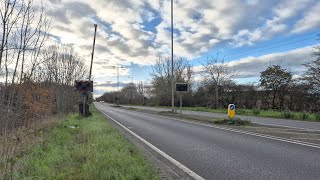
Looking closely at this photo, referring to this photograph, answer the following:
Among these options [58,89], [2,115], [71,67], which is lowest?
[2,115]

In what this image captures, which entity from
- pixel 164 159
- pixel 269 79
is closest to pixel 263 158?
pixel 164 159

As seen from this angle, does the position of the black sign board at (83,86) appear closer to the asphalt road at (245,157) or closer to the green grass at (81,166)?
the asphalt road at (245,157)

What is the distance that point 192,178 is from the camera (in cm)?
725

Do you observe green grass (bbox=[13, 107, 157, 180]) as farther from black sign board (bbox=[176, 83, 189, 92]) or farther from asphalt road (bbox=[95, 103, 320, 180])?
black sign board (bbox=[176, 83, 189, 92])

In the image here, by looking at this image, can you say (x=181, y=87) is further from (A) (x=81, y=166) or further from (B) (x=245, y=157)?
(A) (x=81, y=166)

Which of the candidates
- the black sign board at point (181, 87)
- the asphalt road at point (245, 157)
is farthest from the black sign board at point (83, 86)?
the asphalt road at point (245, 157)

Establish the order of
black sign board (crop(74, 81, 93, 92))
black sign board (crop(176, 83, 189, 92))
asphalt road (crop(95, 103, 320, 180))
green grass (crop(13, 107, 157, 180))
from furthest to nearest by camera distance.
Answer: black sign board (crop(176, 83, 189, 92)) < black sign board (crop(74, 81, 93, 92)) < asphalt road (crop(95, 103, 320, 180)) < green grass (crop(13, 107, 157, 180))

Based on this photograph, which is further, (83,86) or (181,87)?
(181,87)

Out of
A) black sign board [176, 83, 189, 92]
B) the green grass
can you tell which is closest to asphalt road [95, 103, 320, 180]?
the green grass

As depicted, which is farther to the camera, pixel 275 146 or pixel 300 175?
pixel 275 146

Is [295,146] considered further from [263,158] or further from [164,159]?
[164,159]

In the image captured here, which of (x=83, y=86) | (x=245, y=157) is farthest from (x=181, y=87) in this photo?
(x=245, y=157)

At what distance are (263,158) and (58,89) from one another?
27805mm

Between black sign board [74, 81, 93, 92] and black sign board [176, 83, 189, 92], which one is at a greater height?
black sign board [176, 83, 189, 92]
